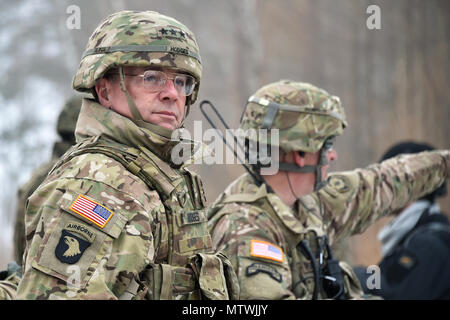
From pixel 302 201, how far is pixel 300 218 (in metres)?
0.13

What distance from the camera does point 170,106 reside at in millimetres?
2461

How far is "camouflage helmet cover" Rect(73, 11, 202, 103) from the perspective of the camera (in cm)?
237

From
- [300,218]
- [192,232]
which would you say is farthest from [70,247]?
[300,218]

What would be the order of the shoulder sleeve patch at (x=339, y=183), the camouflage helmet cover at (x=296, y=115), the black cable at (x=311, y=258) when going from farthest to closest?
the shoulder sleeve patch at (x=339, y=183)
the camouflage helmet cover at (x=296, y=115)
the black cable at (x=311, y=258)

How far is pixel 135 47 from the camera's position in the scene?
2.38 m

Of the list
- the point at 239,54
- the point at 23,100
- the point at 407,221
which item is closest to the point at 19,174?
the point at 23,100

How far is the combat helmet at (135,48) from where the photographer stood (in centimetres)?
237

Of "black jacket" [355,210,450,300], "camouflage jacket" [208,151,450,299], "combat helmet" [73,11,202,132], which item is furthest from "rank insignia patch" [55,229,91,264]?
"black jacket" [355,210,450,300]

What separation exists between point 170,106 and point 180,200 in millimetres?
384

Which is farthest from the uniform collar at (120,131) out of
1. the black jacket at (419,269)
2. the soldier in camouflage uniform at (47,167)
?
the black jacket at (419,269)

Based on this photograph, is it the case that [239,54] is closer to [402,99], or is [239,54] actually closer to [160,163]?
[402,99]

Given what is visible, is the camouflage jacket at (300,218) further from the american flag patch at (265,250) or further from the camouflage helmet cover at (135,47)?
the camouflage helmet cover at (135,47)

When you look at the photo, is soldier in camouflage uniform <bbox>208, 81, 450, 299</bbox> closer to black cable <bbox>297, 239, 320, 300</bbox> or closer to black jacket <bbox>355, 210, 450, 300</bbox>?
black cable <bbox>297, 239, 320, 300</bbox>

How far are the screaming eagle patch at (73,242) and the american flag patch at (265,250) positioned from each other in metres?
1.34
